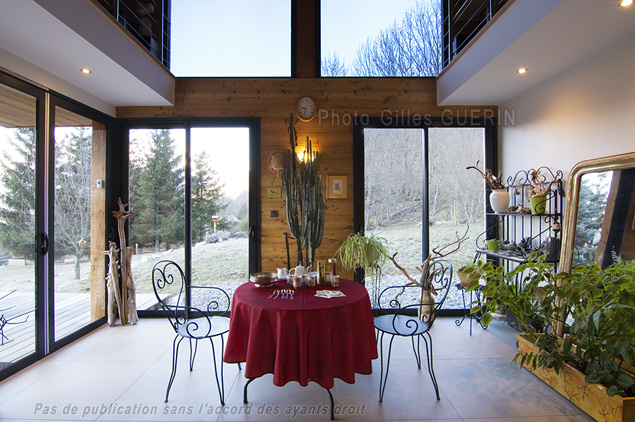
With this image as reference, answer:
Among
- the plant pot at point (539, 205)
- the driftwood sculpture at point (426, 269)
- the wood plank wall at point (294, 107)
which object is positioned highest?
the wood plank wall at point (294, 107)

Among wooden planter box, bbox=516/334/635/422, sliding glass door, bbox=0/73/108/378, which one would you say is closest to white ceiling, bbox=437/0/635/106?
wooden planter box, bbox=516/334/635/422

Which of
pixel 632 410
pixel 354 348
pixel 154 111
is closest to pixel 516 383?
pixel 632 410

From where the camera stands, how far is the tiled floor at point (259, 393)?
2064 mm

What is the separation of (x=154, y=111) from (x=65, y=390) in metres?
2.90

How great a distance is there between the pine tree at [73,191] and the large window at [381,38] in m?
2.82

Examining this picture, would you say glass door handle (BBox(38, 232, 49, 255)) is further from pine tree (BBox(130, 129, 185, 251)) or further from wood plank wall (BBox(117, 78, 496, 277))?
wood plank wall (BBox(117, 78, 496, 277))

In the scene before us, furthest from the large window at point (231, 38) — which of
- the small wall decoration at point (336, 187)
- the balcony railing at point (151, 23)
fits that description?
the small wall decoration at point (336, 187)

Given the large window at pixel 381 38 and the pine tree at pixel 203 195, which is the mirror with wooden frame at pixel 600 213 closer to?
the large window at pixel 381 38

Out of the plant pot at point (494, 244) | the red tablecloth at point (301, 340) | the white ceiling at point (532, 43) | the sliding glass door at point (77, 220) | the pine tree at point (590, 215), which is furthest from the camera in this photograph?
the plant pot at point (494, 244)

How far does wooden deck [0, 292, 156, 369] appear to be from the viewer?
253 centimetres

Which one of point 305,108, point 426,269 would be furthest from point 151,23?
point 426,269

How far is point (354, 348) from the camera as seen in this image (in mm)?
2074

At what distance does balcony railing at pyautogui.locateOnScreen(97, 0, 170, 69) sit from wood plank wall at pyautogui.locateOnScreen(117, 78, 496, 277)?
1.41 ft

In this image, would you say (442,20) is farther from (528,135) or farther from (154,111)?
(154,111)
